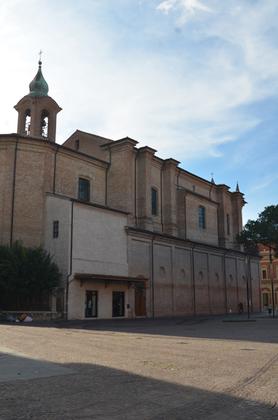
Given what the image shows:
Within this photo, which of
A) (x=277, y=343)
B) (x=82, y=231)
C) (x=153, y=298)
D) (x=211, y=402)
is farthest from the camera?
(x=153, y=298)

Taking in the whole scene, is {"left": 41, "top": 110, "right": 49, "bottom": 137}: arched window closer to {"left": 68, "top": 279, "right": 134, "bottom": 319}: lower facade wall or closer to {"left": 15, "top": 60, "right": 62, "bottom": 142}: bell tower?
{"left": 15, "top": 60, "right": 62, "bottom": 142}: bell tower

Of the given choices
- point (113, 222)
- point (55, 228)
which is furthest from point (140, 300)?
point (55, 228)

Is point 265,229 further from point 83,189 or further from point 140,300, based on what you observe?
point 83,189

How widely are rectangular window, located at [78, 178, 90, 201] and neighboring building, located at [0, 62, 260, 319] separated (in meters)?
0.09

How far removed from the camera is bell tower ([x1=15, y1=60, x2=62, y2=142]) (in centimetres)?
4350

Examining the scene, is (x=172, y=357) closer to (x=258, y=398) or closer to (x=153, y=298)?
(x=258, y=398)

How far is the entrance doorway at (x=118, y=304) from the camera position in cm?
3559

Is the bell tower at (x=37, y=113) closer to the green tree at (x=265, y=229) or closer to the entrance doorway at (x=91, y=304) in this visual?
the entrance doorway at (x=91, y=304)

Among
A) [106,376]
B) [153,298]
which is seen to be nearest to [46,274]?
[153,298]

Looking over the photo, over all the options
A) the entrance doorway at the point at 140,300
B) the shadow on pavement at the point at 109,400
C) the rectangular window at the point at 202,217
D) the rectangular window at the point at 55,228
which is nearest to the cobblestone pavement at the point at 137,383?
the shadow on pavement at the point at 109,400

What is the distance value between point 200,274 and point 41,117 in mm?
22156

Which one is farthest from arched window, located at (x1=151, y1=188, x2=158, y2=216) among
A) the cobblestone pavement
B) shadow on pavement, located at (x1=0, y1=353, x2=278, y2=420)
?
shadow on pavement, located at (x1=0, y1=353, x2=278, y2=420)

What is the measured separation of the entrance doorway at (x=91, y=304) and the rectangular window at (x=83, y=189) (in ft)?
33.4

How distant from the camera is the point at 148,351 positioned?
46.7 feet
